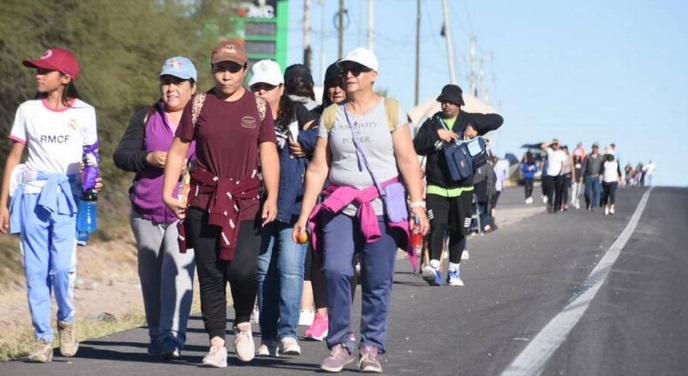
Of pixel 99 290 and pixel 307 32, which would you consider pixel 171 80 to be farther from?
pixel 307 32

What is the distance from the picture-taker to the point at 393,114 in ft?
31.9

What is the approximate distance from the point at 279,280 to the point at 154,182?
1.05m

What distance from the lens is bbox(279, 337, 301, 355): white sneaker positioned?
10.5 metres

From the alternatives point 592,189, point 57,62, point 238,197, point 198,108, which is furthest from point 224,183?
point 592,189

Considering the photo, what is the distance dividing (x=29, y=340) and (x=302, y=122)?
4003 mm

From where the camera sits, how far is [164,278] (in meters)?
10.2

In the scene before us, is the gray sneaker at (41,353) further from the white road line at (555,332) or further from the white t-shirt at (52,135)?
the white road line at (555,332)

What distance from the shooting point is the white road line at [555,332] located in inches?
391

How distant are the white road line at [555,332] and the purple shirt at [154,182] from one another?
2368 millimetres

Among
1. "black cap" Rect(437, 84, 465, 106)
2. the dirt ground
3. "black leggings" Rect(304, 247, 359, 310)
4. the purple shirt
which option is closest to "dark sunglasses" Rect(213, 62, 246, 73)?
the purple shirt

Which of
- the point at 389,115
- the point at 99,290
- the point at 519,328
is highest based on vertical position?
the point at 389,115

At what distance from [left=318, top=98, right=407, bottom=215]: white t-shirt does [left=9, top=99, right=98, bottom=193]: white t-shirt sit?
1.72 meters

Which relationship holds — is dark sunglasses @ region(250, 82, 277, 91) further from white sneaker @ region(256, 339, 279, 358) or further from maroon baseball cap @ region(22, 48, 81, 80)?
white sneaker @ region(256, 339, 279, 358)

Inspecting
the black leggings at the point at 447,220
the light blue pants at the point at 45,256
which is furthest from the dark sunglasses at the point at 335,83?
the black leggings at the point at 447,220
